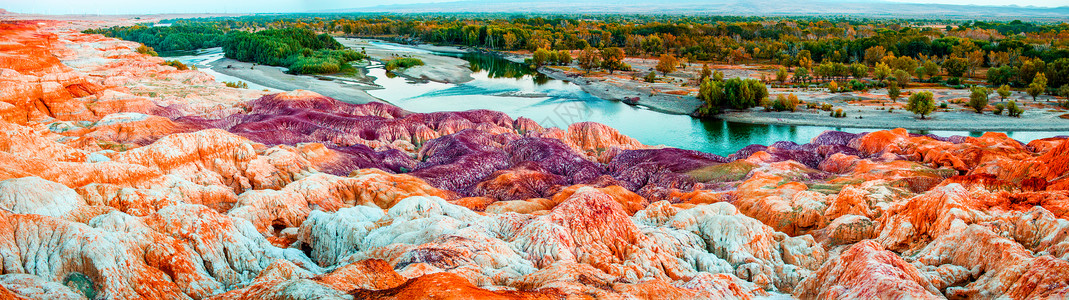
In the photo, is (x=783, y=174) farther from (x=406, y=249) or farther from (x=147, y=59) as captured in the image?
(x=147, y=59)

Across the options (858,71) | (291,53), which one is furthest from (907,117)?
(291,53)

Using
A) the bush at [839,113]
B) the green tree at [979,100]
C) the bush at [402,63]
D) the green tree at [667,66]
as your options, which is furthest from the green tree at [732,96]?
the bush at [402,63]

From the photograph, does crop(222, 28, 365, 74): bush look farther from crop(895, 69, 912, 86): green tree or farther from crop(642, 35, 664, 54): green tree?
crop(895, 69, 912, 86): green tree

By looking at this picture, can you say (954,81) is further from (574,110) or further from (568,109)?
(568,109)

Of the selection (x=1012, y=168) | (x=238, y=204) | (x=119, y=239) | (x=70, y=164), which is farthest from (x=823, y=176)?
(x=70, y=164)

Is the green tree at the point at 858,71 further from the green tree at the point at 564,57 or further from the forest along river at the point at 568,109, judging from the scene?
the green tree at the point at 564,57

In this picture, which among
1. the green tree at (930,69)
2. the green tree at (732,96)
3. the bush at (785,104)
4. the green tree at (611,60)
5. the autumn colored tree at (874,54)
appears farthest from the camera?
the green tree at (611,60)

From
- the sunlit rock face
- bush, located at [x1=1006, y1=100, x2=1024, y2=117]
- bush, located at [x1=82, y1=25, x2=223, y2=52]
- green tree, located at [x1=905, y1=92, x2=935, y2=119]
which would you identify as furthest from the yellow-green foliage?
bush, located at [x1=1006, y1=100, x2=1024, y2=117]
